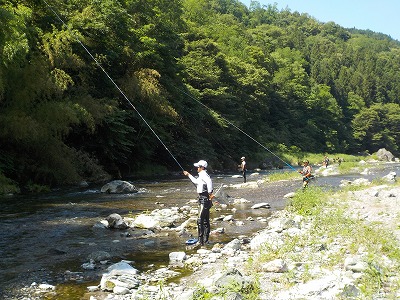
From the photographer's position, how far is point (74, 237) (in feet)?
35.1

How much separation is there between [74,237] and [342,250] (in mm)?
6482

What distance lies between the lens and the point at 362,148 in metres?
96.8

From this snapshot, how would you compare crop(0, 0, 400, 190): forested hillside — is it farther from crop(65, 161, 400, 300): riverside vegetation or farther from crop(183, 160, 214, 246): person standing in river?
crop(65, 161, 400, 300): riverside vegetation

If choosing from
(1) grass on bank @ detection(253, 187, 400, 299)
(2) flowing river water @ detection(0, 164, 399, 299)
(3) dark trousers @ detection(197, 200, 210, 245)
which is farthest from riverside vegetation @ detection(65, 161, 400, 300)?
(2) flowing river water @ detection(0, 164, 399, 299)

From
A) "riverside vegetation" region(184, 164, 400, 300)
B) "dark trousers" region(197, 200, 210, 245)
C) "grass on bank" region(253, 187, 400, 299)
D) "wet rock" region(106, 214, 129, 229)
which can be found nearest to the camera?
"riverside vegetation" region(184, 164, 400, 300)

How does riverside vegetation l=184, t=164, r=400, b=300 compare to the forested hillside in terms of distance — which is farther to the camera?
the forested hillside

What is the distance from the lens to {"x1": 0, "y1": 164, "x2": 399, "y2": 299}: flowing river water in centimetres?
741

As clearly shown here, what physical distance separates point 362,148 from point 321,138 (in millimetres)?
16530

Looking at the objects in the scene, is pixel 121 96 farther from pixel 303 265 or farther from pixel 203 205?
pixel 303 265

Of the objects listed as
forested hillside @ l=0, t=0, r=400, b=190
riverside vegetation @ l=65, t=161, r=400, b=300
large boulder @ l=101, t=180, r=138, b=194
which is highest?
forested hillside @ l=0, t=0, r=400, b=190

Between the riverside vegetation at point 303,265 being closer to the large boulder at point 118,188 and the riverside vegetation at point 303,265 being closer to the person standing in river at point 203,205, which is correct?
the person standing in river at point 203,205

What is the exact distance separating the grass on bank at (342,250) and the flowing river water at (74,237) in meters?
2.03

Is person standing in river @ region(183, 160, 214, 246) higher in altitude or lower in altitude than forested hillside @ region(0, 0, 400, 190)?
lower

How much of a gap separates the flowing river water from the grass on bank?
6.67 ft
